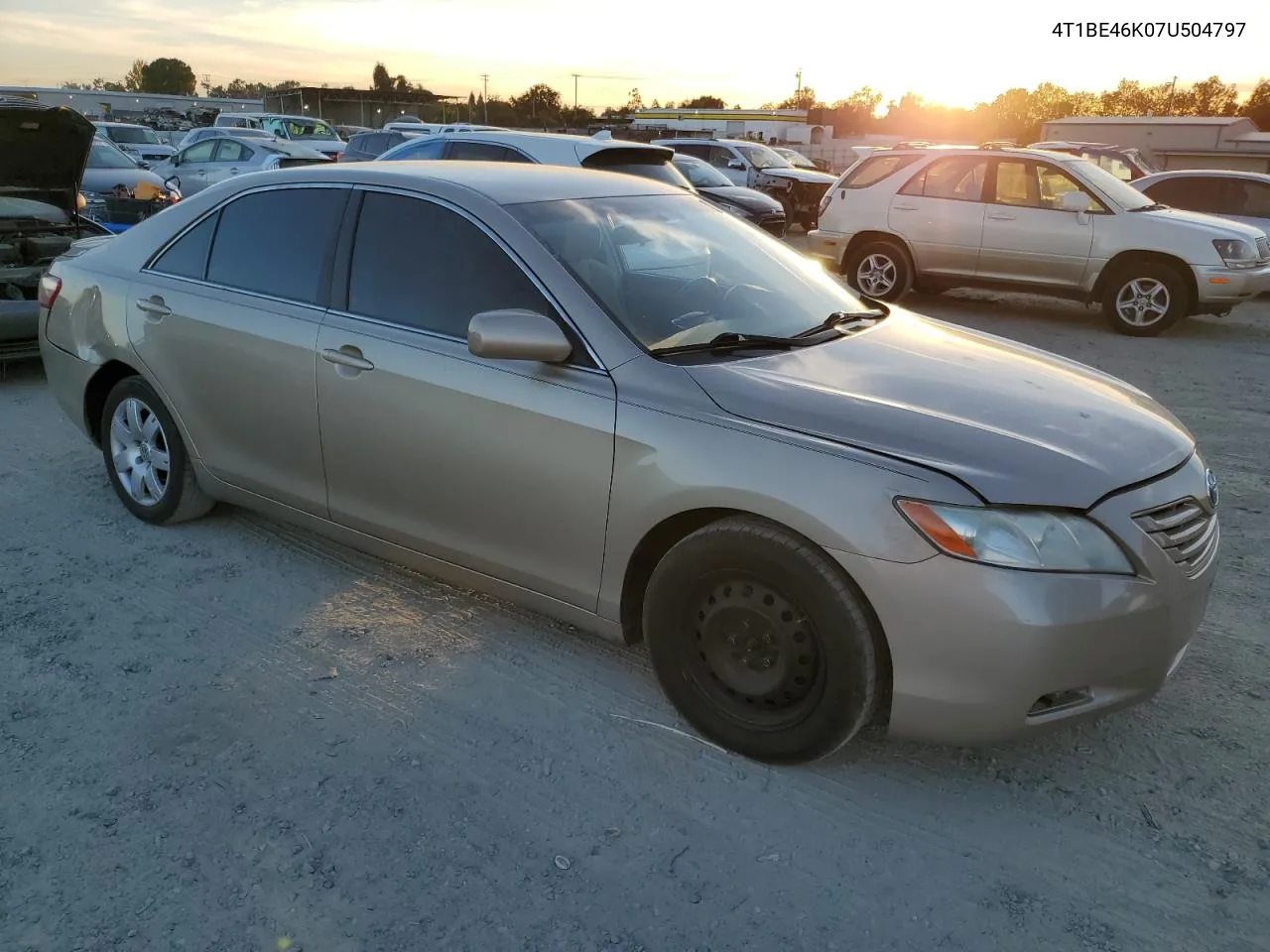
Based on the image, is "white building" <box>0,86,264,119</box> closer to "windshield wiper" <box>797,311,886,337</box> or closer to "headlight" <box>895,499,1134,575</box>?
"windshield wiper" <box>797,311,886,337</box>

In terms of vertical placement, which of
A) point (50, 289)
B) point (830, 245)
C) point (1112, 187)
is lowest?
point (830, 245)

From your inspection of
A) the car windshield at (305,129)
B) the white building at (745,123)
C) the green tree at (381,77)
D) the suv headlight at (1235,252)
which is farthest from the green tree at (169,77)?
the suv headlight at (1235,252)

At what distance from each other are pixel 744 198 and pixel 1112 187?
5.77 m

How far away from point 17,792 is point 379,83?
4468 inches

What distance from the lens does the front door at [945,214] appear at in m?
10.6

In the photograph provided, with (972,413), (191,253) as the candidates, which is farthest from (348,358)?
(972,413)

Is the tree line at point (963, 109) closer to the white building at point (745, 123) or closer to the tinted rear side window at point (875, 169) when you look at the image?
the white building at point (745, 123)

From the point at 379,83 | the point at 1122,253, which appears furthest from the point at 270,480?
the point at 379,83

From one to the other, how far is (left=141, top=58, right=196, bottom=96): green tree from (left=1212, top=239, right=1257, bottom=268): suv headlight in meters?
132

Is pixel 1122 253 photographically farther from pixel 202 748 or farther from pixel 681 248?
pixel 202 748

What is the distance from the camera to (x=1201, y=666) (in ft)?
11.5

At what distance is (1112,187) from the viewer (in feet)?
33.1

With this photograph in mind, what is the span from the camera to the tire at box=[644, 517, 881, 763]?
2.62 metres

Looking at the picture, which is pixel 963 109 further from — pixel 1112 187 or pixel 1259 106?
pixel 1112 187
